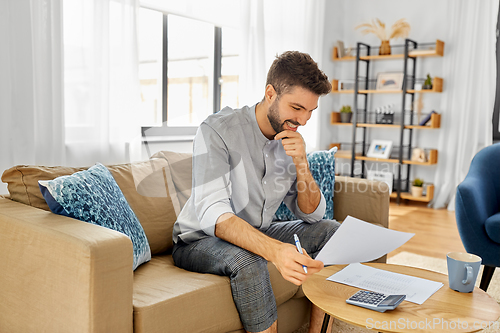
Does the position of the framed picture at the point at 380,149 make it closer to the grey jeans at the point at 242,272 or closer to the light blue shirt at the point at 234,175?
the light blue shirt at the point at 234,175

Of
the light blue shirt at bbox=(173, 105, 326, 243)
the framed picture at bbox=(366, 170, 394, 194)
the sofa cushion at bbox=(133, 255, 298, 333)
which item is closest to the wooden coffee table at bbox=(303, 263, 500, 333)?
the sofa cushion at bbox=(133, 255, 298, 333)

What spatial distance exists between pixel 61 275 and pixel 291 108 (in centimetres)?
88

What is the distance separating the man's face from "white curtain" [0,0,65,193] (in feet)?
4.36

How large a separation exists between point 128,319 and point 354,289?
0.59 m

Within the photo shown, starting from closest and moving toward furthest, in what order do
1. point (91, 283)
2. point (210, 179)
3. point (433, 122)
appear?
point (91, 283), point (210, 179), point (433, 122)

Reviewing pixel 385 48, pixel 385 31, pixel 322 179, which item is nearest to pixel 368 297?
pixel 322 179

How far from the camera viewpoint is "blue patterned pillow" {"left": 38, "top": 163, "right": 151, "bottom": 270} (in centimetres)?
128

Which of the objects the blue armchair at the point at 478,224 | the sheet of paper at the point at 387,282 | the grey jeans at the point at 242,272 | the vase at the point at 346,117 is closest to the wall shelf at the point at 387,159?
the vase at the point at 346,117

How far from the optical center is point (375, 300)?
1063 mm

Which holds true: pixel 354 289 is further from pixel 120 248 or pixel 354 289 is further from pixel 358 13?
pixel 358 13

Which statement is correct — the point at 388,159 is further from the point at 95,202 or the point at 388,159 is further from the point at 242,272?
the point at 95,202

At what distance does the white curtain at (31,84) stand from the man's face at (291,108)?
1.33m

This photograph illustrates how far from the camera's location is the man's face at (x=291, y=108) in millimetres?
1513

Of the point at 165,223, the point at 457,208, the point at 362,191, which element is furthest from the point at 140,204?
the point at 457,208
